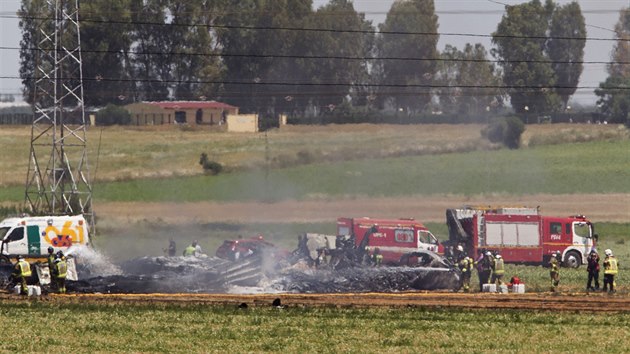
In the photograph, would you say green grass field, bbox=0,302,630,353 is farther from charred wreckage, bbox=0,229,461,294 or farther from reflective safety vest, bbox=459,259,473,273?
reflective safety vest, bbox=459,259,473,273

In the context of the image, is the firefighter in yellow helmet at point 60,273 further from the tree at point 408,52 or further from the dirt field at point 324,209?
the tree at point 408,52

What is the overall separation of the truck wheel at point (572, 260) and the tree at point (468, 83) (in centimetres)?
1566

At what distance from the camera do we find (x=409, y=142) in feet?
260

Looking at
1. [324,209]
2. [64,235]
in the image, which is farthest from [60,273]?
[324,209]

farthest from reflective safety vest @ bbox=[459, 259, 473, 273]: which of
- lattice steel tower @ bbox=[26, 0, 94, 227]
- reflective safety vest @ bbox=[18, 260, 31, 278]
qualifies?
lattice steel tower @ bbox=[26, 0, 94, 227]

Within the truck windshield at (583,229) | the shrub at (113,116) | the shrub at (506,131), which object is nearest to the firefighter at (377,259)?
the truck windshield at (583,229)

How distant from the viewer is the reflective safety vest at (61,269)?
41.5 metres

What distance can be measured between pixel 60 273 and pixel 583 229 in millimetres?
28477

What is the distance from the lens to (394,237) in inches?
2256

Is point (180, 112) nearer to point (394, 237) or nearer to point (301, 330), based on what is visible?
point (394, 237)

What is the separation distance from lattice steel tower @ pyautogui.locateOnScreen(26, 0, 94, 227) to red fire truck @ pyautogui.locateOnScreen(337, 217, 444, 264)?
14.2 meters

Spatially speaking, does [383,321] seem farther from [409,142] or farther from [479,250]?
[409,142]

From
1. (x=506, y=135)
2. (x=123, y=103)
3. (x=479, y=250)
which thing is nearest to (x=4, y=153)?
(x=123, y=103)

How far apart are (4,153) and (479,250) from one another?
4138cm
